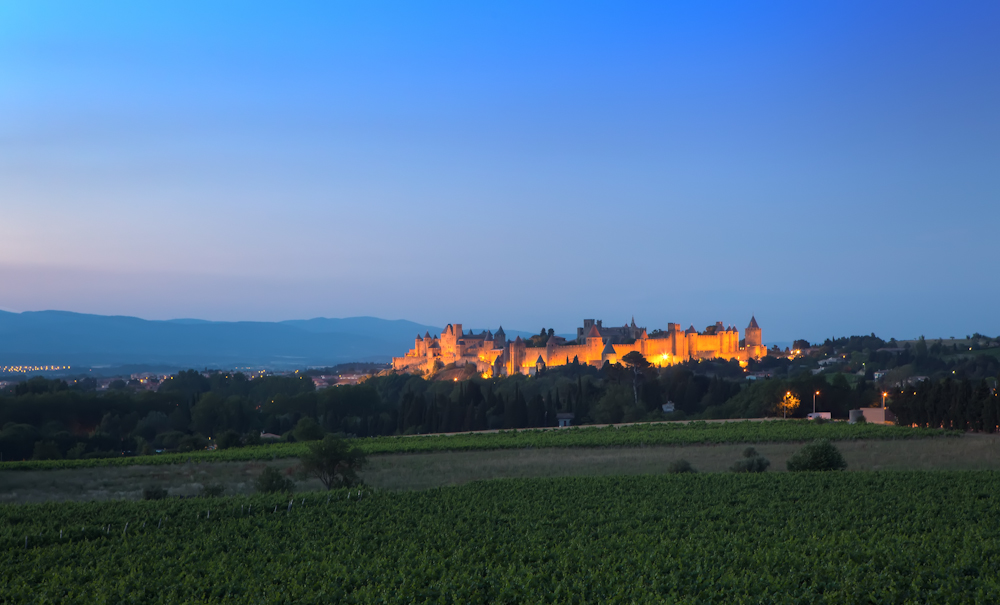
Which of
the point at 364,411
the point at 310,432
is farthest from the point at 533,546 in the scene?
the point at 364,411

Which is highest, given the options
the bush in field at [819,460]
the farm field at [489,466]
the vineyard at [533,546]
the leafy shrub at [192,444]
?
the vineyard at [533,546]

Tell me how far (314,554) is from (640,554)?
540 cm

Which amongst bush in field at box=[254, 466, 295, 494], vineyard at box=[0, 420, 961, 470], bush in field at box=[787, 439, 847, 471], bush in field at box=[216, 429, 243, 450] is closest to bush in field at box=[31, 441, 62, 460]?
vineyard at box=[0, 420, 961, 470]

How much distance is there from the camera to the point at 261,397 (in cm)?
9925

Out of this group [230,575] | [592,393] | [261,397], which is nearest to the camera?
[230,575]

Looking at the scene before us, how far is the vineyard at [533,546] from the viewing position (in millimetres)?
11406

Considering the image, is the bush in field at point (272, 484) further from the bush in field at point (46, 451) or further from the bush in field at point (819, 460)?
the bush in field at point (46, 451)

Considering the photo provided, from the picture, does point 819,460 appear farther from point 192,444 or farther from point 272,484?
point 192,444

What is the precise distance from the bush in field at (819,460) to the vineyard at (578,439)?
1335cm

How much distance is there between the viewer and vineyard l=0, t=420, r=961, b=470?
37.4 meters

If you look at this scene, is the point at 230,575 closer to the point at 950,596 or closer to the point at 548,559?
the point at 548,559

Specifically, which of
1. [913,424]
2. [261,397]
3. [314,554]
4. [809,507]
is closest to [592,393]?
[913,424]

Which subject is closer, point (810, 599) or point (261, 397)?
point (810, 599)

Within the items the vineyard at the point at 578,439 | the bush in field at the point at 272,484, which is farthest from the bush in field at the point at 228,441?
the bush in field at the point at 272,484
